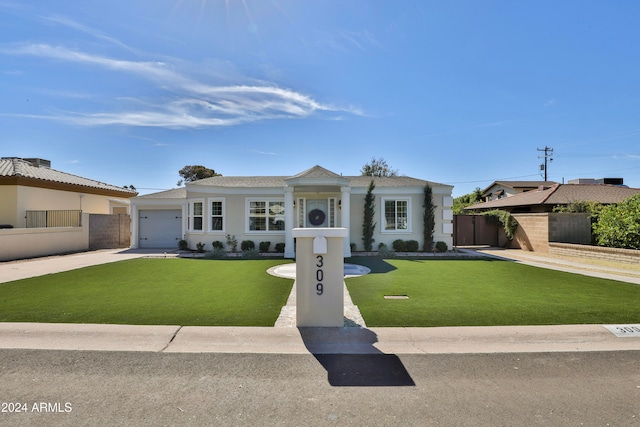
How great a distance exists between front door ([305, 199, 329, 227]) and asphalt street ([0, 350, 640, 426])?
12.5 metres

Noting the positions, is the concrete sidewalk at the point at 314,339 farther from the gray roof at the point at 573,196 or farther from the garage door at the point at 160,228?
the gray roof at the point at 573,196

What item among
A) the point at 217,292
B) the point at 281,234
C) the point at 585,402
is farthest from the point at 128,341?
the point at 281,234

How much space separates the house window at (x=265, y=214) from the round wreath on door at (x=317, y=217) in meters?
1.55

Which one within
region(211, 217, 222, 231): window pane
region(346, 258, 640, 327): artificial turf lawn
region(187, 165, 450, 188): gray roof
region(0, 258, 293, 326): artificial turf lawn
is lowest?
region(346, 258, 640, 327): artificial turf lawn

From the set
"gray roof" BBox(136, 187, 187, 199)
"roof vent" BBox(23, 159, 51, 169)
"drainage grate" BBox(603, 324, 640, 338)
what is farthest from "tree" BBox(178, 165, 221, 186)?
"drainage grate" BBox(603, 324, 640, 338)

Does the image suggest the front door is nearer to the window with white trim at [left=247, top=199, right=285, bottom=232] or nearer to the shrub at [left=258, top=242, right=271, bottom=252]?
the window with white trim at [left=247, top=199, right=285, bottom=232]

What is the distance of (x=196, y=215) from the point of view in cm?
1789

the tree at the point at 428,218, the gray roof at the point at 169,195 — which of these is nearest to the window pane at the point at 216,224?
the gray roof at the point at 169,195

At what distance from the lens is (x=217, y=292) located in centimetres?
817

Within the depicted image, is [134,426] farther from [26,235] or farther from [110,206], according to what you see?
[110,206]

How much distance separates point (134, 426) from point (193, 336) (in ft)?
7.36

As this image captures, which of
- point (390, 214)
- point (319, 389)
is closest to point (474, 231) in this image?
point (390, 214)

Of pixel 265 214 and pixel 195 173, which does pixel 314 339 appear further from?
pixel 195 173

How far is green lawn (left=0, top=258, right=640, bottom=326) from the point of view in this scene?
6094mm
